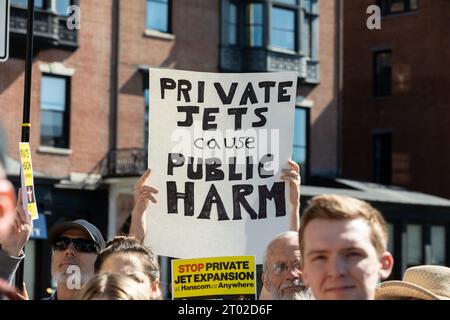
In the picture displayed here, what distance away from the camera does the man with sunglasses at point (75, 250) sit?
5.75 meters

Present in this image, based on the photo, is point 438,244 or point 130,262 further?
point 438,244

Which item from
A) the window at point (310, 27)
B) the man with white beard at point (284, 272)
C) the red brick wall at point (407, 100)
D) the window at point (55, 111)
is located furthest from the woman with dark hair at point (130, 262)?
the red brick wall at point (407, 100)

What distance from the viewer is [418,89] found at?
36.9 m

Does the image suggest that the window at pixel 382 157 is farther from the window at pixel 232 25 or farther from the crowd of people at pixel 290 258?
the crowd of people at pixel 290 258

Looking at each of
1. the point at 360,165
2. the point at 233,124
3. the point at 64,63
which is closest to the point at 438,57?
the point at 360,165

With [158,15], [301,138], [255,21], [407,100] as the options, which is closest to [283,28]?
[255,21]

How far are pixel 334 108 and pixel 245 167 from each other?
1063 inches

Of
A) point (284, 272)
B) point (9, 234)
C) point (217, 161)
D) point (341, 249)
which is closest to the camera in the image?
point (341, 249)

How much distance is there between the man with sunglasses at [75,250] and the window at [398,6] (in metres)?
32.5

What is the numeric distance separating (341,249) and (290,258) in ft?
7.43

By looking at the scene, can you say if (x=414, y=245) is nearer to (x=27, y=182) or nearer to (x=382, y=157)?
(x=382, y=157)

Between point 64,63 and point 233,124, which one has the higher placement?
point 64,63

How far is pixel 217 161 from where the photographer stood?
23.0 feet

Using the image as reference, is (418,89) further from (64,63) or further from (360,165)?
(64,63)
